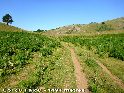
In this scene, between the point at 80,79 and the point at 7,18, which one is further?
the point at 7,18

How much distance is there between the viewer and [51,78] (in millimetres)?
21391

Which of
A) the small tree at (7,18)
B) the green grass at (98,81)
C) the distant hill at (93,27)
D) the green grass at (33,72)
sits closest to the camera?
the green grass at (33,72)

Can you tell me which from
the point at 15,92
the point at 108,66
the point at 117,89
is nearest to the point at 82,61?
the point at 108,66

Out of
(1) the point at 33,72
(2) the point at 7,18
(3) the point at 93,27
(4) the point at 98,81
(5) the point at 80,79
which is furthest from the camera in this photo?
(3) the point at 93,27

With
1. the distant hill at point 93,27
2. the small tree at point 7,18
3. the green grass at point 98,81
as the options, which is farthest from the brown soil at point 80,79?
the distant hill at point 93,27

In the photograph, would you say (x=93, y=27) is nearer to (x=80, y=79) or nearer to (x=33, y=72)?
(x=33, y=72)

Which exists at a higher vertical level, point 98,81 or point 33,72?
point 33,72

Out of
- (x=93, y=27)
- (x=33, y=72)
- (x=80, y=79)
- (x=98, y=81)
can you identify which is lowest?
(x=98, y=81)

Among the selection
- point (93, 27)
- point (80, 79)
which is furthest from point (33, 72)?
point (93, 27)

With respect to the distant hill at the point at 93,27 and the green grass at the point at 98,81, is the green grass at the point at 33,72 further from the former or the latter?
the distant hill at the point at 93,27

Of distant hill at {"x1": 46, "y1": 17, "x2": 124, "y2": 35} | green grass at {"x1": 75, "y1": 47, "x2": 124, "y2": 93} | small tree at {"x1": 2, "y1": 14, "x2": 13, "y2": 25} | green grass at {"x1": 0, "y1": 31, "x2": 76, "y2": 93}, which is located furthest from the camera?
distant hill at {"x1": 46, "y1": 17, "x2": 124, "y2": 35}

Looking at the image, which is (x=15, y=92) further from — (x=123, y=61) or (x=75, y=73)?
(x=123, y=61)

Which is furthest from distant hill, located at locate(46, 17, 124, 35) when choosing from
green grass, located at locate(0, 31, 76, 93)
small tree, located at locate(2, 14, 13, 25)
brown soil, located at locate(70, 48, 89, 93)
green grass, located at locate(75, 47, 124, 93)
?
brown soil, located at locate(70, 48, 89, 93)

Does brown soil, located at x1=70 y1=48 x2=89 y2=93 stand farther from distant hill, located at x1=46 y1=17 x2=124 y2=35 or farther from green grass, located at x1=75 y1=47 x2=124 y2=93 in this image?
distant hill, located at x1=46 y1=17 x2=124 y2=35
